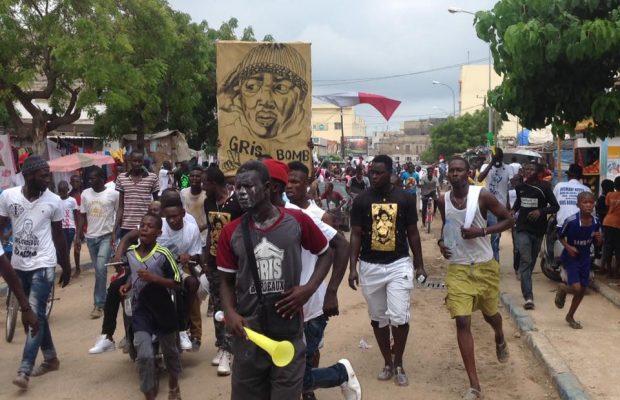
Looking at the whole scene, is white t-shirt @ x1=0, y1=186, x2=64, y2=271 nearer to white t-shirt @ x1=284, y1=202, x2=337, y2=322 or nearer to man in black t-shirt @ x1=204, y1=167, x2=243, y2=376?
man in black t-shirt @ x1=204, y1=167, x2=243, y2=376

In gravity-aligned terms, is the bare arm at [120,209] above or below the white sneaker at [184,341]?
above

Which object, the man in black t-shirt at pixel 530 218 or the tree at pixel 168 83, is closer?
the man in black t-shirt at pixel 530 218

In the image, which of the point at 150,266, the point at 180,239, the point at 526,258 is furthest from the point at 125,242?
the point at 526,258

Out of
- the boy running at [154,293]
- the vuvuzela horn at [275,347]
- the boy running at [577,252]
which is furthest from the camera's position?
the boy running at [577,252]

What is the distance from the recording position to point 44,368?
6211 mm

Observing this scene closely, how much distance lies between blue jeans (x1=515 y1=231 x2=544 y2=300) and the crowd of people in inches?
36.5

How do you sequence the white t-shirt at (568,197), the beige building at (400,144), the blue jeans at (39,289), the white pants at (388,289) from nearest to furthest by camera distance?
the white pants at (388,289)
the blue jeans at (39,289)
the white t-shirt at (568,197)
the beige building at (400,144)

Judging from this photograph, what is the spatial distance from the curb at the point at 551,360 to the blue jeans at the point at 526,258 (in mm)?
290

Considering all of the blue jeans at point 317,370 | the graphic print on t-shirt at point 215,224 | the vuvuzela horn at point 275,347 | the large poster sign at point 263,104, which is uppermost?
the large poster sign at point 263,104

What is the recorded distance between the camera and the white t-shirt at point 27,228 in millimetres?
5957

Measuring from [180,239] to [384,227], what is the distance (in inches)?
73.9

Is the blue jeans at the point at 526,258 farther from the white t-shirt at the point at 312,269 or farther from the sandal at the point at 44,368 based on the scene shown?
the sandal at the point at 44,368

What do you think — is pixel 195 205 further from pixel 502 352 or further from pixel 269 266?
pixel 269 266

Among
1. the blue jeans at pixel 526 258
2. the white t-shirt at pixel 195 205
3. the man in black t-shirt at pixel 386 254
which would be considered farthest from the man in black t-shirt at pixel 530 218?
the white t-shirt at pixel 195 205
